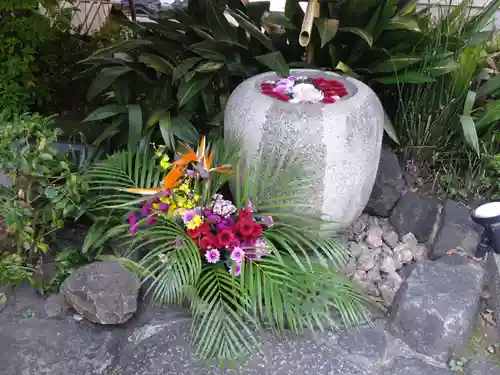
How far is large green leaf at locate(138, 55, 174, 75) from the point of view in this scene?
2.91 meters

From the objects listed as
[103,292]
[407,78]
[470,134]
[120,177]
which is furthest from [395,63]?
[103,292]

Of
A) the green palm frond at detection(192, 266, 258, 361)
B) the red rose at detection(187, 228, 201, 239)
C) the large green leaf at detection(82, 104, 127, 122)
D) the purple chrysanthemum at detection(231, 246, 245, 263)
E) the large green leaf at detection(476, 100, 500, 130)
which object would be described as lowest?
the green palm frond at detection(192, 266, 258, 361)

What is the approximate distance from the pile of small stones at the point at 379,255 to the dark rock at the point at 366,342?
0.22 m

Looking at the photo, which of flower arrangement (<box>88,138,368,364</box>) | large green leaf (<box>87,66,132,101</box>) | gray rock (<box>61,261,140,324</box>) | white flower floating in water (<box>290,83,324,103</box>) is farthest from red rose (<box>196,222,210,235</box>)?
large green leaf (<box>87,66,132,101</box>)

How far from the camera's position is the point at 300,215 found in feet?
7.47

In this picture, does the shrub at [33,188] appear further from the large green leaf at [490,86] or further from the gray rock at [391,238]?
the large green leaf at [490,86]

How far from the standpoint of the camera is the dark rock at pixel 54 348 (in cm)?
203

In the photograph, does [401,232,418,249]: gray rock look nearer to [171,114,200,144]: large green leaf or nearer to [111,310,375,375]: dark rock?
[111,310,375,375]: dark rock

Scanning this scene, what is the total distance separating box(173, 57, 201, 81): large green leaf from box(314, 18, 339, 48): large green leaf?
26.3 inches

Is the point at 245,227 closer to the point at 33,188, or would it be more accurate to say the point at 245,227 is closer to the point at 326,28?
the point at 33,188

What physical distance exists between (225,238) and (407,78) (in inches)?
52.0

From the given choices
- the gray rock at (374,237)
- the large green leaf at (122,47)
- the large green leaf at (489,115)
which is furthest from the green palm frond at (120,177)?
the large green leaf at (489,115)

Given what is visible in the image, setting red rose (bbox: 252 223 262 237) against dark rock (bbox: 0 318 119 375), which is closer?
dark rock (bbox: 0 318 119 375)

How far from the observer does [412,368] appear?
6.76 ft
